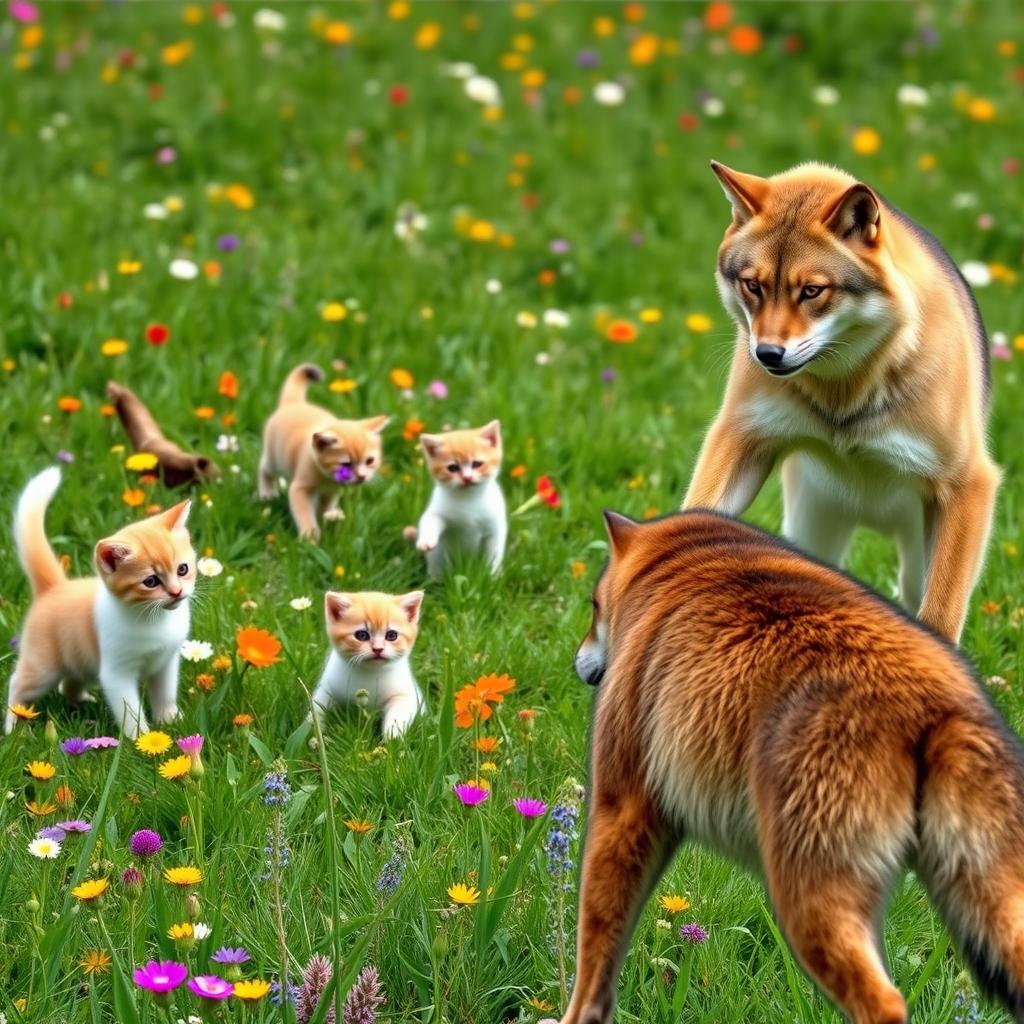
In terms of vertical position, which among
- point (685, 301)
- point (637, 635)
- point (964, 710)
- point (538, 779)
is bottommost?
point (685, 301)

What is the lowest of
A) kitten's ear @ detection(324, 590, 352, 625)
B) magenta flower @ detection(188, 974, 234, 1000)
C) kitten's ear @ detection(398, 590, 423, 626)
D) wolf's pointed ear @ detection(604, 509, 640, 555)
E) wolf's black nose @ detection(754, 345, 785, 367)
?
kitten's ear @ detection(398, 590, 423, 626)

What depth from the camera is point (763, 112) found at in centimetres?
1006

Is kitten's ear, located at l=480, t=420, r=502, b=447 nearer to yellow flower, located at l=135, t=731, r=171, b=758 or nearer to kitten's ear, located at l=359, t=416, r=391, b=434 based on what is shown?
kitten's ear, located at l=359, t=416, r=391, b=434

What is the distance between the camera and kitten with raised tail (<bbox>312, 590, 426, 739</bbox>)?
4660 mm

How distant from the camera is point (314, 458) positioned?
18.3 ft

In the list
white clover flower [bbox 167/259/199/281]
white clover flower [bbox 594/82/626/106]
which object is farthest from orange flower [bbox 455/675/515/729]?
white clover flower [bbox 594/82/626/106]

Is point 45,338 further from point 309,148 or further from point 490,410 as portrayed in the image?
point 309,148

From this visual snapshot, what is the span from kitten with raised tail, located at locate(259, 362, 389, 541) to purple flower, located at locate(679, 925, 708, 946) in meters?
2.43

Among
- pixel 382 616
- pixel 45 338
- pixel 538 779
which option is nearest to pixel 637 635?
pixel 538 779

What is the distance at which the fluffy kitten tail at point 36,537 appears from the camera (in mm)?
4859

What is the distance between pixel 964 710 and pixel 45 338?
189 inches

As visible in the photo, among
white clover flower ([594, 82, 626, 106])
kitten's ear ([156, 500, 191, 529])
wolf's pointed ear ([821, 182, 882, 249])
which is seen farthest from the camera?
white clover flower ([594, 82, 626, 106])

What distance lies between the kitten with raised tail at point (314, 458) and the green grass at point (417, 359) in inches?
4.2

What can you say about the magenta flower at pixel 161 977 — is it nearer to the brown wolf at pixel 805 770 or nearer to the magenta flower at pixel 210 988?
the magenta flower at pixel 210 988
